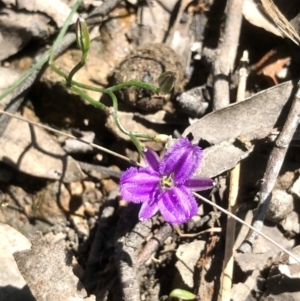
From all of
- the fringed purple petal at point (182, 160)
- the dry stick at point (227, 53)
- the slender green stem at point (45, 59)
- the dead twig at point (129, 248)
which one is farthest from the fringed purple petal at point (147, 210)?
the slender green stem at point (45, 59)

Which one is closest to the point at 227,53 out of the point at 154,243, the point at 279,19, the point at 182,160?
the point at 279,19

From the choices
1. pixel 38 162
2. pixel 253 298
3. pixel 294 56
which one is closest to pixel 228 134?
pixel 294 56

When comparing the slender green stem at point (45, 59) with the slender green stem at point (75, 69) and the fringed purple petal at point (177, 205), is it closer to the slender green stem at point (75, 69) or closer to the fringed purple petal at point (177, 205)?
the slender green stem at point (75, 69)

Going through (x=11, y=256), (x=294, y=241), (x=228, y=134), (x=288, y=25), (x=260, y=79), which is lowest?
(x=11, y=256)

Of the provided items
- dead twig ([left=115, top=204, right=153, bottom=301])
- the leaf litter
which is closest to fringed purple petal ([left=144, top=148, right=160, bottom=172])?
the leaf litter

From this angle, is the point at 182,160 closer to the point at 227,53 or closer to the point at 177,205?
the point at 177,205

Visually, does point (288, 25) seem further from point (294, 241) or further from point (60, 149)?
point (60, 149)

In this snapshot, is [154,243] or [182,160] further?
[154,243]
